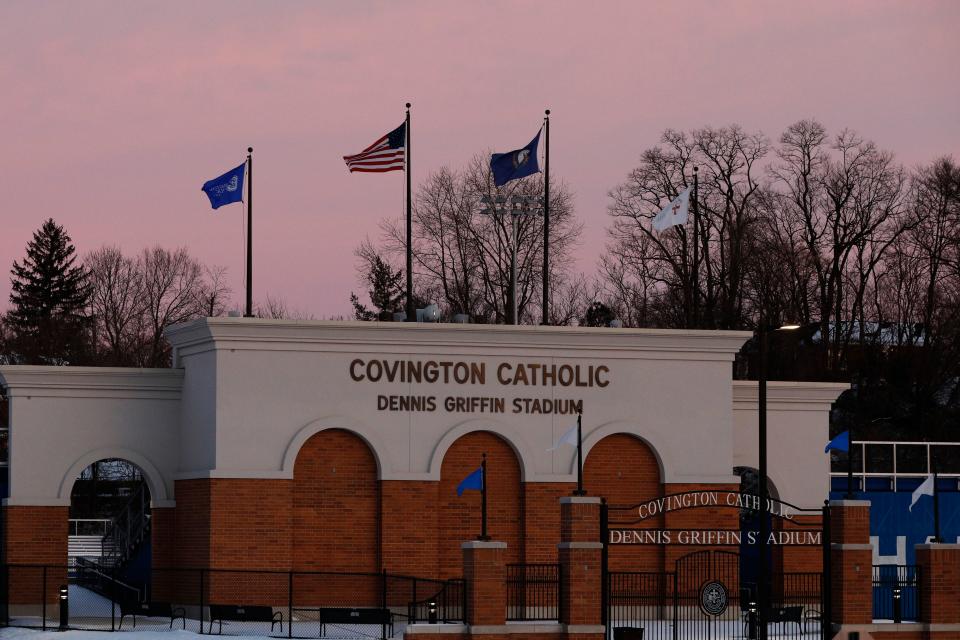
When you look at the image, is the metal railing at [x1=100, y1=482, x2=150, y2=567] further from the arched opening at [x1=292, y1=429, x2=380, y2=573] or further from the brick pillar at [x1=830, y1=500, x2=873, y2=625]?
the brick pillar at [x1=830, y1=500, x2=873, y2=625]

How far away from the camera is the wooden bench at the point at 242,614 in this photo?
39.2 m

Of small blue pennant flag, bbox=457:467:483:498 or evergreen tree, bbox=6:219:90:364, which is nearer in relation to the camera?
small blue pennant flag, bbox=457:467:483:498

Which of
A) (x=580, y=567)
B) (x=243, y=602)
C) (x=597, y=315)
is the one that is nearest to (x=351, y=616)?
(x=243, y=602)

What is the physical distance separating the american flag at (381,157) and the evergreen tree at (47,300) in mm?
49646

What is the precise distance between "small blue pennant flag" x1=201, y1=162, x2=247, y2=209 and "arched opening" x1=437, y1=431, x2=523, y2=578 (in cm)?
865

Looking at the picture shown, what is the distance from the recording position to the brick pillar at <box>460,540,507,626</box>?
36.8m

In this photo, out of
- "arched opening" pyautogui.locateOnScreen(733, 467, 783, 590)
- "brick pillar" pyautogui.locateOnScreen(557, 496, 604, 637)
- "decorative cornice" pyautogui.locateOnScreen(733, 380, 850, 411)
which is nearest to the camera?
"brick pillar" pyautogui.locateOnScreen(557, 496, 604, 637)

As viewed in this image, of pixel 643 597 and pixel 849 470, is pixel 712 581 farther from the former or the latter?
pixel 849 470

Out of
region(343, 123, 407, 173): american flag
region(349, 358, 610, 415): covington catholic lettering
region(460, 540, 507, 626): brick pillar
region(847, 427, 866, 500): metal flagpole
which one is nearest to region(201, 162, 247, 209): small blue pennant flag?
region(343, 123, 407, 173): american flag

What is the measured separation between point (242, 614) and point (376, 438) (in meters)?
6.04

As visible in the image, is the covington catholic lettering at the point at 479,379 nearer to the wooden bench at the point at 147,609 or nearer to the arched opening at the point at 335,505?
the arched opening at the point at 335,505

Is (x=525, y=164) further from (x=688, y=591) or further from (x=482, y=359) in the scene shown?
(x=688, y=591)

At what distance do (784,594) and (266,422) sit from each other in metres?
14.5

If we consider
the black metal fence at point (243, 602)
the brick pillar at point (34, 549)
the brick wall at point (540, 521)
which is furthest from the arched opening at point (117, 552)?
the brick wall at point (540, 521)
